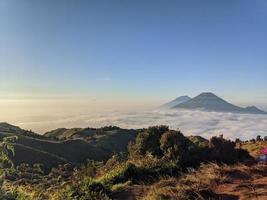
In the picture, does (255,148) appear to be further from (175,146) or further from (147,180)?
(147,180)

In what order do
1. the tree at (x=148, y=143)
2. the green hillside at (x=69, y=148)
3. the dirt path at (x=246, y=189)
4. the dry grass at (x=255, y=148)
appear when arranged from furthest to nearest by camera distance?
1. the green hillside at (x=69, y=148)
2. the dry grass at (x=255, y=148)
3. the tree at (x=148, y=143)
4. the dirt path at (x=246, y=189)

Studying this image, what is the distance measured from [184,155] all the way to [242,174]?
560cm

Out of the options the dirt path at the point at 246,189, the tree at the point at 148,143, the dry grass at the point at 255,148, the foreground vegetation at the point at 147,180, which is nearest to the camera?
the dirt path at the point at 246,189

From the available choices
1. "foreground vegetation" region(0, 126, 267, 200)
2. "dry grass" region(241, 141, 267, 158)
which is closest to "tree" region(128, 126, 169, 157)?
"foreground vegetation" region(0, 126, 267, 200)

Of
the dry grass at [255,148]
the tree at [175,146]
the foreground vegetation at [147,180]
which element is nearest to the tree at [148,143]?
the tree at [175,146]

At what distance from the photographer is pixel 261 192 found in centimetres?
1002

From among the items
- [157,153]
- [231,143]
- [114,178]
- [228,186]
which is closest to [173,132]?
[157,153]

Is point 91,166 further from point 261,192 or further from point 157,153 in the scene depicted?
point 261,192

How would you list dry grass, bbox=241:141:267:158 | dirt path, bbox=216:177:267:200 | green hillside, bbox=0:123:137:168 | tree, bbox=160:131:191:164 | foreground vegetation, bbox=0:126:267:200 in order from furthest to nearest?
green hillside, bbox=0:123:137:168
dry grass, bbox=241:141:267:158
tree, bbox=160:131:191:164
foreground vegetation, bbox=0:126:267:200
dirt path, bbox=216:177:267:200

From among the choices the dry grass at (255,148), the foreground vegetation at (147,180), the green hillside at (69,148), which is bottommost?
the green hillside at (69,148)

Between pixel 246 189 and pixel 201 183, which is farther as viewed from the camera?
pixel 201 183

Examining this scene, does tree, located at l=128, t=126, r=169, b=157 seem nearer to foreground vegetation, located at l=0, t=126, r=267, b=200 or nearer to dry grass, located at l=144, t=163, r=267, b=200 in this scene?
foreground vegetation, located at l=0, t=126, r=267, b=200

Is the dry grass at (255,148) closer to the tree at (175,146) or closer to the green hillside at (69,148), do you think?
the tree at (175,146)

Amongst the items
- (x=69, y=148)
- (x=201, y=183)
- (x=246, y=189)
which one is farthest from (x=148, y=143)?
(x=69, y=148)
